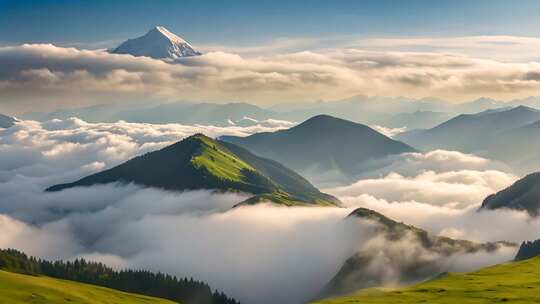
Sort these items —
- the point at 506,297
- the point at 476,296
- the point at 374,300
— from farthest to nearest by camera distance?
1. the point at 374,300
2. the point at 476,296
3. the point at 506,297

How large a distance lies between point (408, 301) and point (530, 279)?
45.1 m

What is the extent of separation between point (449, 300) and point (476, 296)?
8312mm

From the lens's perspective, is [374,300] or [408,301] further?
[374,300]

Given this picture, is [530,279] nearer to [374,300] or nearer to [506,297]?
[506,297]

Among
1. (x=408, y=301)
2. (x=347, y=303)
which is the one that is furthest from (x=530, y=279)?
(x=347, y=303)

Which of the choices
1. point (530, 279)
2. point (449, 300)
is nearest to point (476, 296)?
point (449, 300)

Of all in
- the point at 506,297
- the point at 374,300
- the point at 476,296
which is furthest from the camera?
the point at 374,300

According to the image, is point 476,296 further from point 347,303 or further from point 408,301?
point 347,303

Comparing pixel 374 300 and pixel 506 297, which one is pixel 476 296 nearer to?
pixel 506 297

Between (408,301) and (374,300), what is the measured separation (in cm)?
1534

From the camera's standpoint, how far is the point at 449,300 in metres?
173

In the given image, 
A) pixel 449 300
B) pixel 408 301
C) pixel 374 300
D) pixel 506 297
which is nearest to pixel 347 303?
pixel 374 300

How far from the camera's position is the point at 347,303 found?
643 feet

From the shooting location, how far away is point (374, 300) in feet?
638
